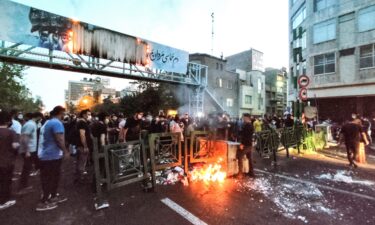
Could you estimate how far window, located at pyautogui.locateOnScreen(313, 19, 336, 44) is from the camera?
21.8 metres

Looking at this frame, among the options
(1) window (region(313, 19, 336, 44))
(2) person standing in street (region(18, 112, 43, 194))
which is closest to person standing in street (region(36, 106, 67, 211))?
(2) person standing in street (region(18, 112, 43, 194))

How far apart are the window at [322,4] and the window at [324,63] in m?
4.57

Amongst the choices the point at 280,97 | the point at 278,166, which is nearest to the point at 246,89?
the point at 280,97

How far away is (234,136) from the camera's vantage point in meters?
14.6

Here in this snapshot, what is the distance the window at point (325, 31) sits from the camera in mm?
21808

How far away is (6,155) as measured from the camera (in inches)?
187

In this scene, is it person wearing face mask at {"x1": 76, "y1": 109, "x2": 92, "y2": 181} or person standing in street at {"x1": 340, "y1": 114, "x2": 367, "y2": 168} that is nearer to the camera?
person wearing face mask at {"x1": 76, "y1": 109, "x2": 92, "y2": 181}

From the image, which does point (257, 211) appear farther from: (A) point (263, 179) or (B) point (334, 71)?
(B) point (334, 71)

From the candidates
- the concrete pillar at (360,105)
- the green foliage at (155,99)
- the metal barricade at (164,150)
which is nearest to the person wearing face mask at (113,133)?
the metal barricade at (164,150)

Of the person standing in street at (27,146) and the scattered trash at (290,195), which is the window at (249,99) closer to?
the scattered trash at (290,195)

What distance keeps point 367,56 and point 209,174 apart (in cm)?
1983

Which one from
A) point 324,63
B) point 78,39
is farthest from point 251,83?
point 78,39

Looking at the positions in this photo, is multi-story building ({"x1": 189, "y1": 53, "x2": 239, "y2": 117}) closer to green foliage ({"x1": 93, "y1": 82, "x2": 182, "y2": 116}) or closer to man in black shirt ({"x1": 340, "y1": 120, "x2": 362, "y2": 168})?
green foliage ({"x1": 93, "y1": 82, "x2": 182, "y2": 116})

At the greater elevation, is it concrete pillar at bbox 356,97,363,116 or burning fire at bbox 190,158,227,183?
concrete pillar at bbox 356,97,363,116
